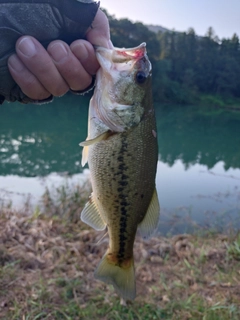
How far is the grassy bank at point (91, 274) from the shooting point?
→ 12.8ft

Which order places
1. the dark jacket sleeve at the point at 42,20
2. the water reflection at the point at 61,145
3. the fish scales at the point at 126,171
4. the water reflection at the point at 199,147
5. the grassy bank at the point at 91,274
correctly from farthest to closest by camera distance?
the water reflection at the point at 199,147
the water reflection at the point at 61,145
the grassy bank at the point at 91,274
the fish scales at the point at 126,171
the dark jacket sleeve at the point at 42,20

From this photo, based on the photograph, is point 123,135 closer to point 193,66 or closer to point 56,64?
point 56,64

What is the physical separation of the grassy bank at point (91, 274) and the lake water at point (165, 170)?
1.69m

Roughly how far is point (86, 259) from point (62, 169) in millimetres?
6440

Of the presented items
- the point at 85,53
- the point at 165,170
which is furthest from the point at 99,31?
the point at 165,170

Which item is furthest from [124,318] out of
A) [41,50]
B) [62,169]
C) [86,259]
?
[62,169]

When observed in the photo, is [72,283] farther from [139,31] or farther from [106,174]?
[139,31]

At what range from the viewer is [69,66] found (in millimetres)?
2006

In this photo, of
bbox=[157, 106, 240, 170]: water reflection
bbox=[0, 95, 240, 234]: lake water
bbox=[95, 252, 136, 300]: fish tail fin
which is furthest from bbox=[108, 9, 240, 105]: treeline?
bbox=[95, 252, 136, 300]: fish tail fin

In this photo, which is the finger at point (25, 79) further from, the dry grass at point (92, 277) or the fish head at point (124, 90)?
the dry grass at point (92, 277)

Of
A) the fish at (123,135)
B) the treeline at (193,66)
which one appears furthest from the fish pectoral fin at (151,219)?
the treeline at (193,66)

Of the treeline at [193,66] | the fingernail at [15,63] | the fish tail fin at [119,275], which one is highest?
the treeline at [193,66]

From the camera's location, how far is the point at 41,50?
6.24 ft

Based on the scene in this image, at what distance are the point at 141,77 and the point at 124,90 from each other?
129 millimetres
